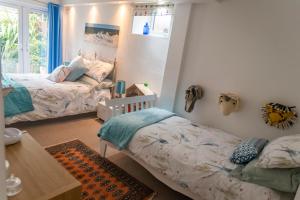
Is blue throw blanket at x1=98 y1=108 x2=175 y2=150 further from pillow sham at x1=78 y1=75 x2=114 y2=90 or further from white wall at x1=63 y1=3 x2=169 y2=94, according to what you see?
pillow sham at x1=78 y1=75 x2=114 y2=90

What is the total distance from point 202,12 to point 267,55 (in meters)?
0.91

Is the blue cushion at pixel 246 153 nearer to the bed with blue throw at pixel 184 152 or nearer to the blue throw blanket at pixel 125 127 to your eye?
the bed with blue throw at pixel 184 152

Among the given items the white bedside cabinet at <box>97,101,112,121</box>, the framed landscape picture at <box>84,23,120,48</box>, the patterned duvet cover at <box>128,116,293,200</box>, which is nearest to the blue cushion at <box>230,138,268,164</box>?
the patterned duvet cover at <box>128,116,293,200</box>

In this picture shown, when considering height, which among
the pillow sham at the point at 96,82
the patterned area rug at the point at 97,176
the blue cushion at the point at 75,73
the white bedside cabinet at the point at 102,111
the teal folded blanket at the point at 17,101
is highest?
the blue cushion at the point at 75,73

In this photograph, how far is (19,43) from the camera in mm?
4512

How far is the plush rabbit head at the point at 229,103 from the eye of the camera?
2.19 m

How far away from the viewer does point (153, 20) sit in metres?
3.08

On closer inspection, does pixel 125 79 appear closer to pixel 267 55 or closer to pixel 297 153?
pixel 267 55

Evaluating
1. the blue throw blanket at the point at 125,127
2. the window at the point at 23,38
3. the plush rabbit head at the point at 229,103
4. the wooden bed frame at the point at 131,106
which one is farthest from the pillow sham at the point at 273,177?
the window at the point at 23,38

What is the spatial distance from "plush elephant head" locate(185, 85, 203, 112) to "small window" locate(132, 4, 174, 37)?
Result: 0.92 metres

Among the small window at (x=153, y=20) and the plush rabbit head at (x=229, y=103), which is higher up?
the small window at (x=153, y=20)

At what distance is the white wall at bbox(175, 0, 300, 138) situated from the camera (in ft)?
6.29

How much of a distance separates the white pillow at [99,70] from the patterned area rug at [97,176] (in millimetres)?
1353

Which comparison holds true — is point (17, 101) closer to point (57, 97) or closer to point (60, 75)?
point (57, 97)
